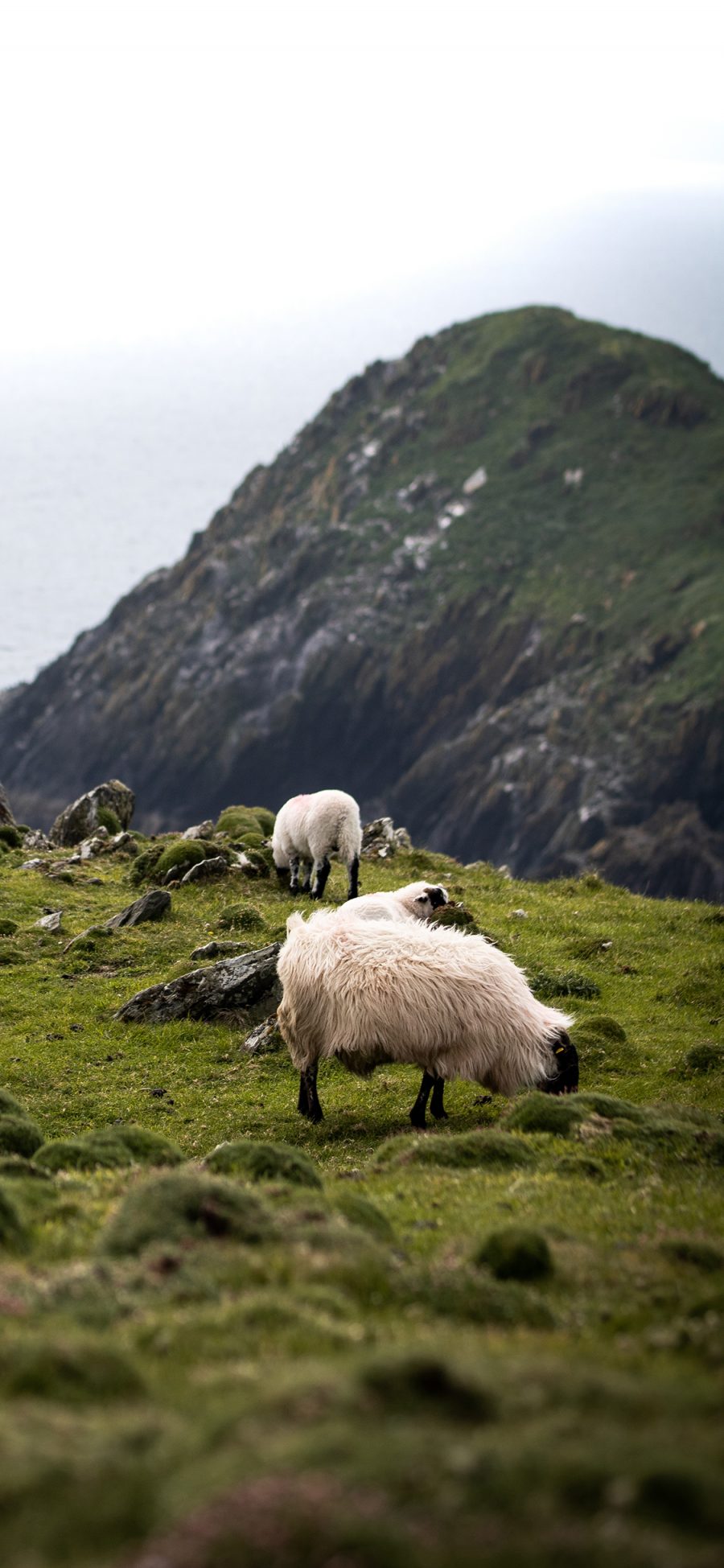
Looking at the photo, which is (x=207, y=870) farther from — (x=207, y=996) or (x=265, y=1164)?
(x=265, y=1164)

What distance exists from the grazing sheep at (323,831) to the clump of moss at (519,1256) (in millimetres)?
17908

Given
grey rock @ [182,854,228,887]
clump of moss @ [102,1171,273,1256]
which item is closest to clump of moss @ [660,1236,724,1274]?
clump of moss @ [102,1171,273,1256]

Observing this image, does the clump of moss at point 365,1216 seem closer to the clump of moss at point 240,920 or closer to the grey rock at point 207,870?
the clump of moss at point 240,920

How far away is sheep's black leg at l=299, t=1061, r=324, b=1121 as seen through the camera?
60.8 ft

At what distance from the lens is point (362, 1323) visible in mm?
8594

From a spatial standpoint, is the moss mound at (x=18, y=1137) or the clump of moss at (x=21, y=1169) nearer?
the clump of moss at (x=21, y=1169)

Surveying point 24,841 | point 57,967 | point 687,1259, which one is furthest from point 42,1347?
point 24,841

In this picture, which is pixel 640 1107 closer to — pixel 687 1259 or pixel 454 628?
pixel 687 1259

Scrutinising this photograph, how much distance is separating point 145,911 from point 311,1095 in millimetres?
10704

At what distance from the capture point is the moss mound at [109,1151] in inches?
532

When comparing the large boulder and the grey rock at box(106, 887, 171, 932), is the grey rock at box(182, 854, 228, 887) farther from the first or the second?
the large boulder

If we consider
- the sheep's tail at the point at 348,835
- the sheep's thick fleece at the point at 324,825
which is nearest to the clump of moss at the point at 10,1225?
the sheep's thick fleece at the point at 324,825

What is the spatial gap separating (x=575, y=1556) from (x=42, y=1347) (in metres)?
3.55

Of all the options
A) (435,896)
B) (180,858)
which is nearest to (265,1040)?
(435,896)
